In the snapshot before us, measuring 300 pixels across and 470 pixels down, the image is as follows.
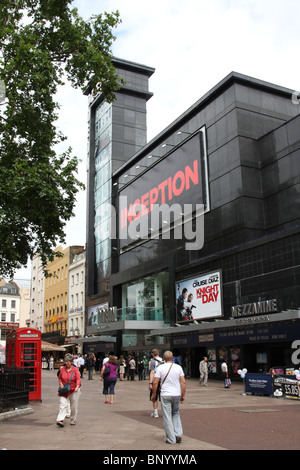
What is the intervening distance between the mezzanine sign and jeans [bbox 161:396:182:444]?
16033mm

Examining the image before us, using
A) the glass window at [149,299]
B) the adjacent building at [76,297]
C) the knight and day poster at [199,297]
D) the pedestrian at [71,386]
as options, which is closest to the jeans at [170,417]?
the pedestrian at [71,386]

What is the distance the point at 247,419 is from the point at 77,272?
5037cm

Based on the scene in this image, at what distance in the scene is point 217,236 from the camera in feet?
98.4

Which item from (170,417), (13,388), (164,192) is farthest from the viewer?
(164,192)

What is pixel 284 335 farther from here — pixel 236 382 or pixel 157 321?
pixel 157 321

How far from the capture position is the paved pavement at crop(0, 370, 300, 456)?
8125mm

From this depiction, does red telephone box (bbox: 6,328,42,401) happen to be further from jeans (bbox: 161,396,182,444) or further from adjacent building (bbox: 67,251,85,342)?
adjacent building (bbox: 67,251,85,342)

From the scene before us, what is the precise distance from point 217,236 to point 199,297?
413 centimetres

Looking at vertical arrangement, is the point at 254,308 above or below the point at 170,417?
above

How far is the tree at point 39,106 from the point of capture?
15.6 metres
